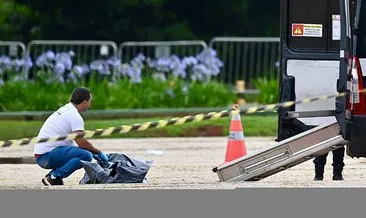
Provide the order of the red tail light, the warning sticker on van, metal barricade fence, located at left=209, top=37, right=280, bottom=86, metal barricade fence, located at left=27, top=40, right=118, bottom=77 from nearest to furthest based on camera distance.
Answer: the red tail light → the warning sticker on van → metal barricade fence, located at left=27, top=40, right=118, bottom=77 → metal barricade fence, located at left=209, top=37, right=280, bottom=86

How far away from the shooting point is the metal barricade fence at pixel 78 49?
30312mm

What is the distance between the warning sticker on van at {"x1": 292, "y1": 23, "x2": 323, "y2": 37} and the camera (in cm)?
1582

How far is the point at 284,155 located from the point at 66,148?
2.33 metres

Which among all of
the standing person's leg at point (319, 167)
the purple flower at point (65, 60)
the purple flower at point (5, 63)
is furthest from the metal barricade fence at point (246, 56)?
the standing person's leg at point (319, 167)

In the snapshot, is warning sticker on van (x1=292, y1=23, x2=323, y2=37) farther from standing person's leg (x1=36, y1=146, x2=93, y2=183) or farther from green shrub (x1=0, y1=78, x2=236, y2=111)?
green shrub (x1=0, y1=78, x2=236, y2=111)

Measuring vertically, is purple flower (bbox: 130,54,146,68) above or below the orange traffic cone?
below

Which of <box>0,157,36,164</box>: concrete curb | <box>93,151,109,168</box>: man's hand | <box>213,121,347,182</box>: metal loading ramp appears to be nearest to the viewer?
<box>213,121,347,182</box>: metal loading ramp

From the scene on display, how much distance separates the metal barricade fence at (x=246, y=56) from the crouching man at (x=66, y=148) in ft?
48.9

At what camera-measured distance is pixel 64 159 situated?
15.4 metres

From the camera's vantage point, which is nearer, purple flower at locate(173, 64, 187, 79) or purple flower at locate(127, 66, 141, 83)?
purple flower at locate(127, 66, 141, 83)

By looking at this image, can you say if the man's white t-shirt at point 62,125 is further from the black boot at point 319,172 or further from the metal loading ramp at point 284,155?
the black boot at point 319,172

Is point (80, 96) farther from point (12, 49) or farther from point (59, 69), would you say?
point (12, 49)

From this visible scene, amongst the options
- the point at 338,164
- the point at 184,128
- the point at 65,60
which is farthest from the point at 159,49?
the point at 338,164

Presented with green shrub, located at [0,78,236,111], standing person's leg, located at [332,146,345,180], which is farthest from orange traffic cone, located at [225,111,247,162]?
green shrub, located at [0,78,236,111]
